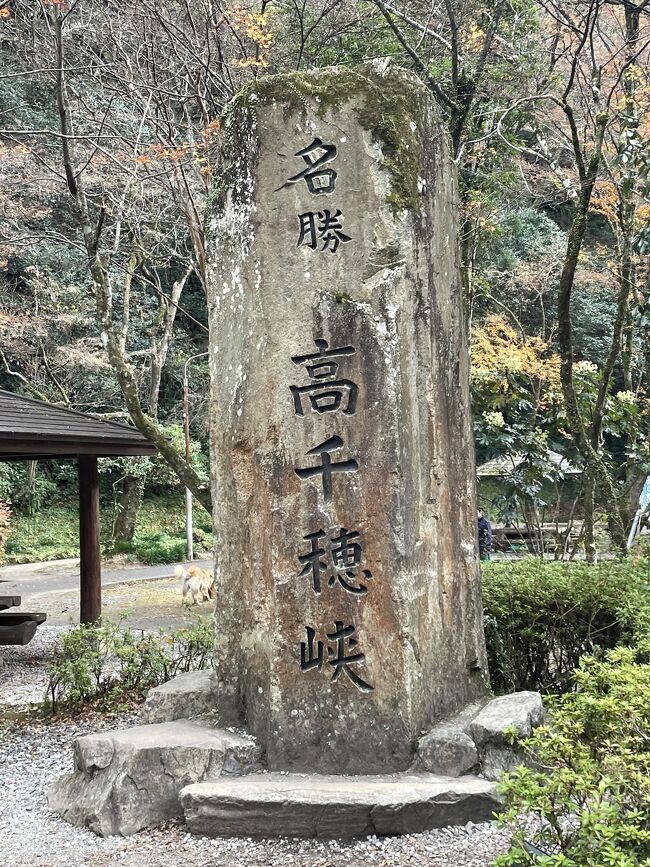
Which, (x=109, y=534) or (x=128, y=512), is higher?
(x=128, y=512)

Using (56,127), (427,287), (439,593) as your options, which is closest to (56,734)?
(439,593)

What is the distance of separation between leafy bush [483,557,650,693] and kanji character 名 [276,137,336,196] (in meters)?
3.06

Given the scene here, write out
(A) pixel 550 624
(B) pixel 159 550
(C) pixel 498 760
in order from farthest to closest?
(B) pixel 159 550 < (A) pixel 550 624 < (C) pixel 498 760

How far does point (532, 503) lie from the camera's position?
978 cm

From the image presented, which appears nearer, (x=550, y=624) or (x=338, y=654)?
(x=338, y=654)

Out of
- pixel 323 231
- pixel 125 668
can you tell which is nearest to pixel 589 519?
pixel 125 668

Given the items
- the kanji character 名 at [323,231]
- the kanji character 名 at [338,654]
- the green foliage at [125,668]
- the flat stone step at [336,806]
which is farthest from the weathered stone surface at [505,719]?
the green foliage at [125,668]

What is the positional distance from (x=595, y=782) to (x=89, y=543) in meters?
8.18

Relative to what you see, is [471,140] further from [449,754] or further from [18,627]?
[18,627]

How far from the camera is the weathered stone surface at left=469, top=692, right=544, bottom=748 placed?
13.2 feet

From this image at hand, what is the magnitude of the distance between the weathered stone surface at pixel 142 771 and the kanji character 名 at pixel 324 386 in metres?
1.90

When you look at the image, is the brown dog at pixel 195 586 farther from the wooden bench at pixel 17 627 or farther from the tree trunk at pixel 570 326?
the tree trunk at pixel 570 326

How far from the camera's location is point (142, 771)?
416 cm

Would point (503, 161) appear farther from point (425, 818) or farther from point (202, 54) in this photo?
point (425, 818)
